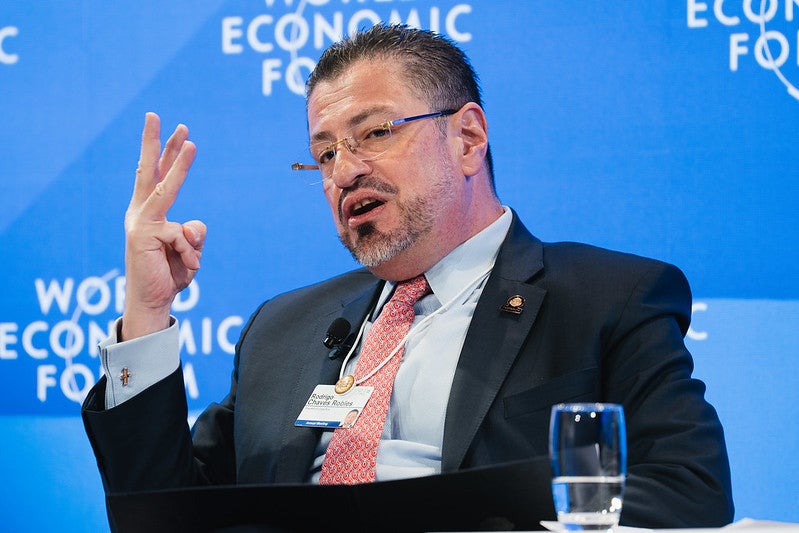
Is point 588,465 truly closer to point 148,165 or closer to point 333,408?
point 333,408

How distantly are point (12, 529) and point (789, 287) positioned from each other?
2.53 metres

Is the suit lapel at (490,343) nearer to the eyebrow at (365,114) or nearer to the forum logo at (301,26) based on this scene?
the eyebrow at (365,114)

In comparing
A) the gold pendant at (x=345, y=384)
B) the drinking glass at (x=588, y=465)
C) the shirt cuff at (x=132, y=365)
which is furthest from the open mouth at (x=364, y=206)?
the drinking glass at (x=588, y=465)

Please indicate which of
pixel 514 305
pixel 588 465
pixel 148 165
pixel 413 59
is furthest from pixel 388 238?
pixel 588 465

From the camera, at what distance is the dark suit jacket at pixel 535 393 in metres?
1.98

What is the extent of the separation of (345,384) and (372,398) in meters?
0.09

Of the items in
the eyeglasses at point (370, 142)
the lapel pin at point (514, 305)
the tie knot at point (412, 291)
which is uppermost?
the eyeglasses at point (370, 142)

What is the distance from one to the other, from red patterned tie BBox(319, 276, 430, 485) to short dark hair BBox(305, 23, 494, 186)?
1.60ft

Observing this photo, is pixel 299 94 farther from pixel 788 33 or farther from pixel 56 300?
pixel 788 33

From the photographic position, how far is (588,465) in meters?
1.26

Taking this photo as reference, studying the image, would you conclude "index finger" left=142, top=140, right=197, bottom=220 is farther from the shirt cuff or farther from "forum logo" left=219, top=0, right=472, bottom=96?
"forum logo" left=219, top=0, right=472, bottom=96

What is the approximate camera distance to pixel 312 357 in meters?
2.53

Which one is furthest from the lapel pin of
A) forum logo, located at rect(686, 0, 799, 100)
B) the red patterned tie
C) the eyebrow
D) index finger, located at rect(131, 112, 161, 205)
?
forum logo, located at rect(686, 0, 799, 100)

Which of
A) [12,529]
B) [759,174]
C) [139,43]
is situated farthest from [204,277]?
[759,174]
